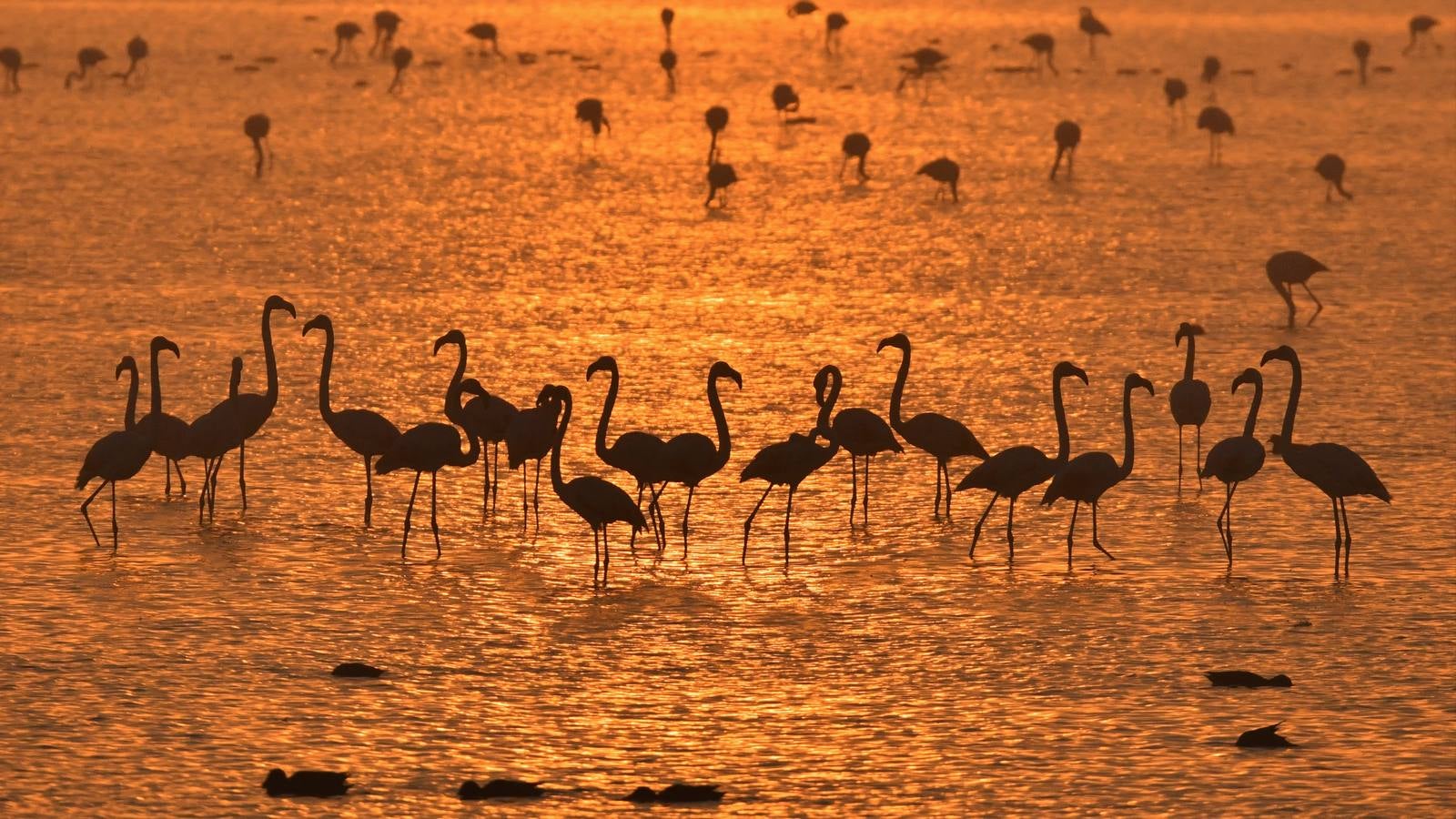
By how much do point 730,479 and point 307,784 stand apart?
7088 mm

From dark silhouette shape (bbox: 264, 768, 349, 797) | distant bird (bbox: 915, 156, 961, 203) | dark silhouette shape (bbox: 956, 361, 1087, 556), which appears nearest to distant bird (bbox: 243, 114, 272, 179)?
distant bird (bbox: 915, 156, 961, 203)

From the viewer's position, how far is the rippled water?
37.1 feet

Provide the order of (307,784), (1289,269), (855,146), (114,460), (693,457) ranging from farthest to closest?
(855,146), (1289,269), (693,457), (114,460), (307,784)

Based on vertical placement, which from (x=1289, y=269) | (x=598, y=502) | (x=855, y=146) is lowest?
(x=598, y=502)

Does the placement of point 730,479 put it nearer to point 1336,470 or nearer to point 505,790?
point 1336,470

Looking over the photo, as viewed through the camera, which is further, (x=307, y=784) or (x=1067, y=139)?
(x=1067, y=139)

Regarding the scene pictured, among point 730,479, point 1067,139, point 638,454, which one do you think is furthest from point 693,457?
point 1067,139

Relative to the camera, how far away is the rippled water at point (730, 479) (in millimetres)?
11297

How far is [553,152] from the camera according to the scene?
36.0 metres

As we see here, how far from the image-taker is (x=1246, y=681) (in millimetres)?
12234

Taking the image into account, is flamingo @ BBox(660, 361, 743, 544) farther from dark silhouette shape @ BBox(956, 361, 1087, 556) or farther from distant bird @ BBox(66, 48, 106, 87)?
distant bird @ BBox(66, 48, 106, 87)

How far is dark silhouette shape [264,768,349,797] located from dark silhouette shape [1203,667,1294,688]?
4.71 m

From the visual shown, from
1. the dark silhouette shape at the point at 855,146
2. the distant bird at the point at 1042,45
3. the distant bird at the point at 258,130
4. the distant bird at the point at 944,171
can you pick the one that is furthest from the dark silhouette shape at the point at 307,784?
the distant bird at the point at 1042,45

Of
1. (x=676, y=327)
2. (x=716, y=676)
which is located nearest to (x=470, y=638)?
(x=716, y=676)
